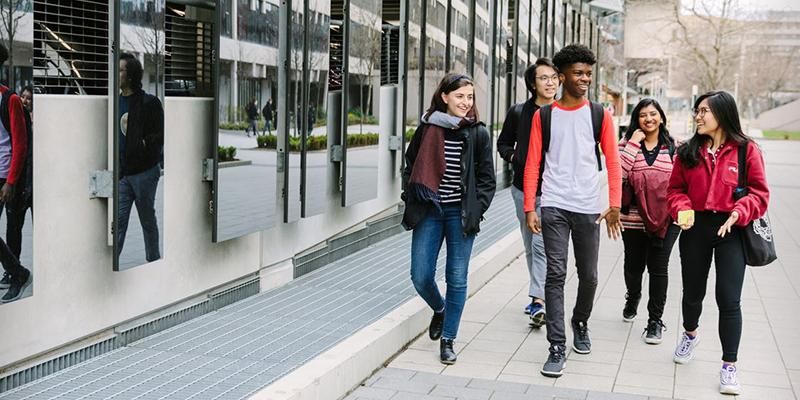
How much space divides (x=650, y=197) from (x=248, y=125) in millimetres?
2751

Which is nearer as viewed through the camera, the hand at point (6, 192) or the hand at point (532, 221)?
the hand at point (6, 192)

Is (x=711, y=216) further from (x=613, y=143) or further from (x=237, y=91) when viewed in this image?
(x=237, y=91)

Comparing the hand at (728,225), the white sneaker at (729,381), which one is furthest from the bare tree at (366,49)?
the white sneaker at (729,381)

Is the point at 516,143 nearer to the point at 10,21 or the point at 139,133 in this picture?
the point at 139,133

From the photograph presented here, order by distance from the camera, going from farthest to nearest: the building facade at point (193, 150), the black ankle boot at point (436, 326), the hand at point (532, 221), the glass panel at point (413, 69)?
1. the glass panel at point (413, 69)
2. the black ankle boot at point (436, 326)
3. the hand at point (532, 221)
4. the building facade at point (193, 150)

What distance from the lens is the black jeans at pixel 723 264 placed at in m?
6.01

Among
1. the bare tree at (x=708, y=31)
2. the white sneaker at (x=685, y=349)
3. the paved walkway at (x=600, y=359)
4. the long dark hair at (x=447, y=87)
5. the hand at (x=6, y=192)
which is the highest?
the bare tree at (x=708, y=31)

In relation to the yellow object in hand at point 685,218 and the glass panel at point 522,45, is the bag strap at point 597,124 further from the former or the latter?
the glass panel at point 522,45

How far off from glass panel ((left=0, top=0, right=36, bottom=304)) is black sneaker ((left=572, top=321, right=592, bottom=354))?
3.42 metres

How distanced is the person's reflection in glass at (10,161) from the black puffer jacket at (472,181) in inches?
88.2

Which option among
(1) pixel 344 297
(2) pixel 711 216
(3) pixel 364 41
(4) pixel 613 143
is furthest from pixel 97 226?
(3) pixel 364 41

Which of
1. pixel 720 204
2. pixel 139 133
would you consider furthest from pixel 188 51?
pixel 720 204

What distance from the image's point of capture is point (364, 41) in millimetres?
9953

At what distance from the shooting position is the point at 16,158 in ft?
16.2
